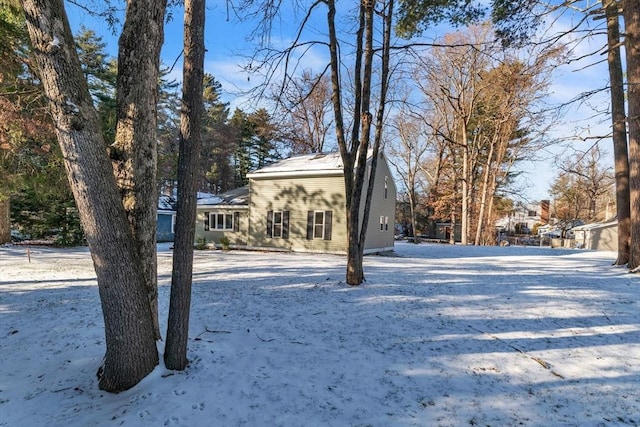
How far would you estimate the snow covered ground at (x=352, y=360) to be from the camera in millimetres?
2986

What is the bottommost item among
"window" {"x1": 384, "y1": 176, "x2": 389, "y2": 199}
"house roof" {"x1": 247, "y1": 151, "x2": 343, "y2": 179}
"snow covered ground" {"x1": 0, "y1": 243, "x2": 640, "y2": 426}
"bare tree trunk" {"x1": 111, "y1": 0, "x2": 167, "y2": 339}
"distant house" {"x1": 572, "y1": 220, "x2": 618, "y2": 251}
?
"snow covered ground" {"x1": 0, "y1": 243, "x2": 640, "y2": 426}

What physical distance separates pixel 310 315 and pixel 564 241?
31.7 metres

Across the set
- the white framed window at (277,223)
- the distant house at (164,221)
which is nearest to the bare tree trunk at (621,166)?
the white framed window at (277,223)

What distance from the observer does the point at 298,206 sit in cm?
1627

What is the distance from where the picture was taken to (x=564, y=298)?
20.1 feet

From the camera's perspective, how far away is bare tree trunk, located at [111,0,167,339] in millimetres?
3479

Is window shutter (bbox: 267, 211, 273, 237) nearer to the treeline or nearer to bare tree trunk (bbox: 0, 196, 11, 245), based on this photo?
the treeline

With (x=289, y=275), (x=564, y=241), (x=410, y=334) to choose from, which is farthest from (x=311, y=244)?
(x=564, y=241)

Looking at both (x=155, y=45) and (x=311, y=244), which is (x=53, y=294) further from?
(x=311, y=244)

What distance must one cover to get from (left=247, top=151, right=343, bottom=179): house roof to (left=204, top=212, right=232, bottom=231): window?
9.46 feet

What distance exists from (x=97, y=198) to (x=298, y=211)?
13195mm

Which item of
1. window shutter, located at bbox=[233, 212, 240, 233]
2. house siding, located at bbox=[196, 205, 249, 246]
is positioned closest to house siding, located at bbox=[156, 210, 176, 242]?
house siding, located at bbox=[196, 205, 249, 246]

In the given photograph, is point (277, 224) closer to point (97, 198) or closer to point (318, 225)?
point (318, 225)

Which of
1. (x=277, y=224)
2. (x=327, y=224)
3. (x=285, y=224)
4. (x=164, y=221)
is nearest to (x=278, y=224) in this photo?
(x=277, y=224)
